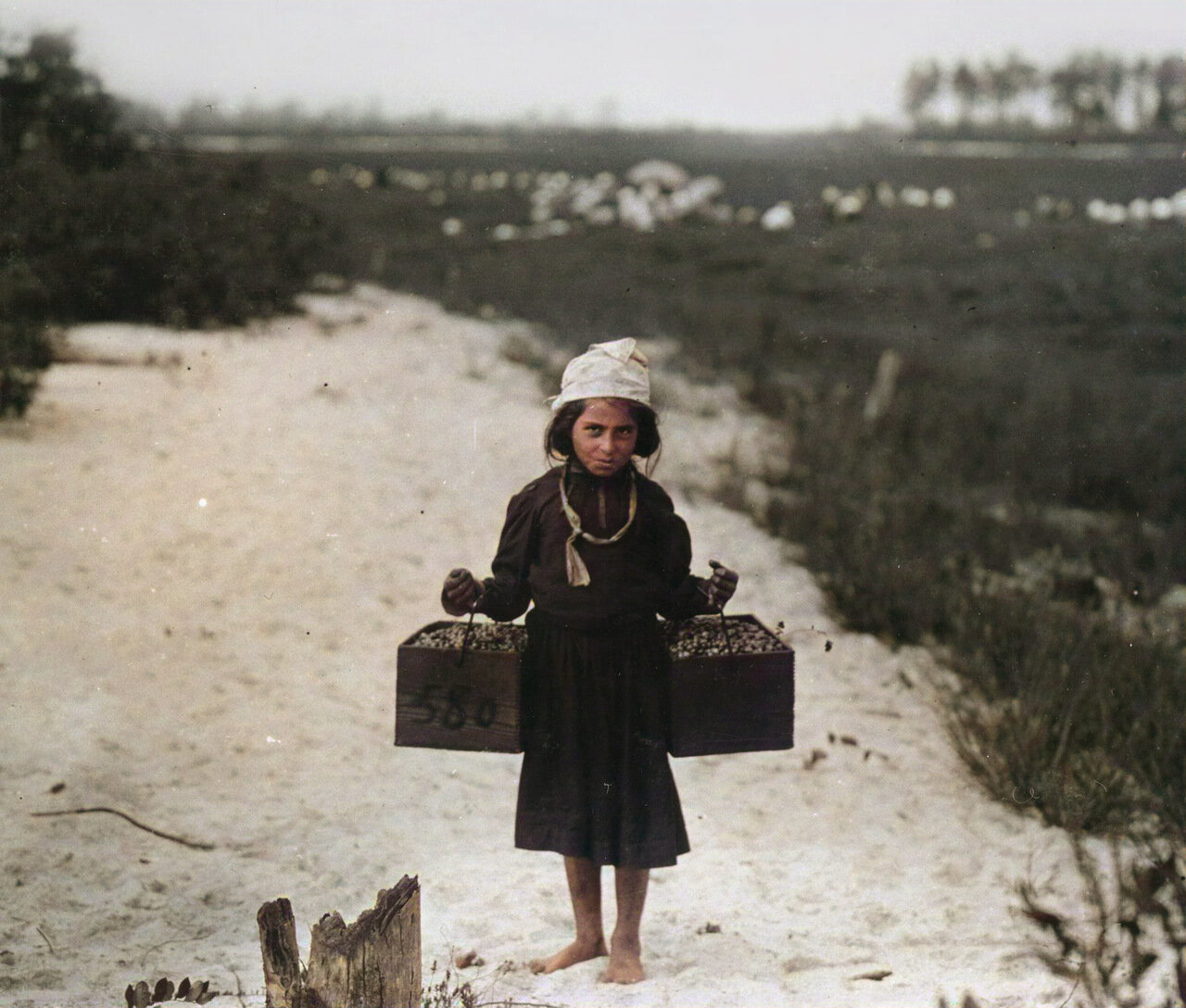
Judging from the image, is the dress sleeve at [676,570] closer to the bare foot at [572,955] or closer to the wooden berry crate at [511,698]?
the wooden berry crate at [511,698]

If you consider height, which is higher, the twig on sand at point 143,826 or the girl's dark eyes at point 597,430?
the girl's dark eyes at point 597,430

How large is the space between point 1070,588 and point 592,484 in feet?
16.7

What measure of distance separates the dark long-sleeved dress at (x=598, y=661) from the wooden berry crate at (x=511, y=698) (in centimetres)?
9

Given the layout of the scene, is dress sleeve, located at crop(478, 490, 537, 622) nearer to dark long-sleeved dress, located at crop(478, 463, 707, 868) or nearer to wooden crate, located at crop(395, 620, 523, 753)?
dark long-sleeved dress, located at crop(478, 463, 707, 868)

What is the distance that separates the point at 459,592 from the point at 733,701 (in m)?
0.70

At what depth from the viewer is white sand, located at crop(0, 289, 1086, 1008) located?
3.60 m

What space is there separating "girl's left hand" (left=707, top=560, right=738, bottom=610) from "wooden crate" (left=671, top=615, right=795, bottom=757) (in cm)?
15

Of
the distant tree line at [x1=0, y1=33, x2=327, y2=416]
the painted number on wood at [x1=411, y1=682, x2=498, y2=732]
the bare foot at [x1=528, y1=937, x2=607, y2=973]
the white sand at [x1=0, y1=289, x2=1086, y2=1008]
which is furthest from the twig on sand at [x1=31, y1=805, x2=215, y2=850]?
the distant tree line at [x1=0, y1=33, x2=327, y2=416]

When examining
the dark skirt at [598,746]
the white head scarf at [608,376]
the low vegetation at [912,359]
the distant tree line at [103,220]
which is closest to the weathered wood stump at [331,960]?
the dark skirt at [598,746]

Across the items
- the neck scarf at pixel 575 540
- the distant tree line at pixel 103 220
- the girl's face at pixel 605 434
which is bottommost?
the neck scarf at pixel 575 540

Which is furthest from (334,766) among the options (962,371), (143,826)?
(962,371)

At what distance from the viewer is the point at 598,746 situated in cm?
299

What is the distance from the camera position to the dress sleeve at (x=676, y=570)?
299 centimetres

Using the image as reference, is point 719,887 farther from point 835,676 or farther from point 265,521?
point 265,521
